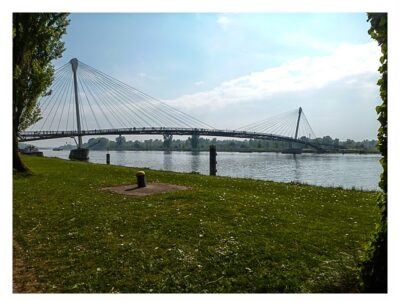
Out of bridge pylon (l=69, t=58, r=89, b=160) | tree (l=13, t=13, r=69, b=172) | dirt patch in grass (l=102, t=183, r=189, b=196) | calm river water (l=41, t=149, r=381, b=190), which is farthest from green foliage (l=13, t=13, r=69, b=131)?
bridge pylon (l=69, t=58, r=89, b=160)

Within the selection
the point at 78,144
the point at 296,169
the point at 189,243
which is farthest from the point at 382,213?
the point at 78,144

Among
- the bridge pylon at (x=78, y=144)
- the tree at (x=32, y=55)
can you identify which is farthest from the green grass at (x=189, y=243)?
the bridge pylon at (x=78, y=144)

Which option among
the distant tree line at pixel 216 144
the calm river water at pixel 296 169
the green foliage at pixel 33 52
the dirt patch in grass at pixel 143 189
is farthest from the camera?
the distant tree line at pixel 216 144

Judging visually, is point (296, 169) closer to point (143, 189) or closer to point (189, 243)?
point (143, 189)

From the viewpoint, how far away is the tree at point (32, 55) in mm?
15641

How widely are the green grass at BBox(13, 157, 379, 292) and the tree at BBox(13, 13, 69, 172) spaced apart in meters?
8.66

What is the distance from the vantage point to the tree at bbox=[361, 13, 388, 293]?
382 centimetres

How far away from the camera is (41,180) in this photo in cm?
1559

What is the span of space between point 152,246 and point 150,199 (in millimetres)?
4211

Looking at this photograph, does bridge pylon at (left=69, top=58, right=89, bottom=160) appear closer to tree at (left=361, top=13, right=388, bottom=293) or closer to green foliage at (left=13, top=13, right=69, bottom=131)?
green foliage at (left=13, top=13, right=69, bottom=131)

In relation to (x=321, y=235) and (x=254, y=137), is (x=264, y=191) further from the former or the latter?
(x=254, y=137)

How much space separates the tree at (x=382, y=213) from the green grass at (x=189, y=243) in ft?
1.68

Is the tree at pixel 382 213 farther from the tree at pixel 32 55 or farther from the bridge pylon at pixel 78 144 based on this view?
the bridge pylon at pixel 78 144
